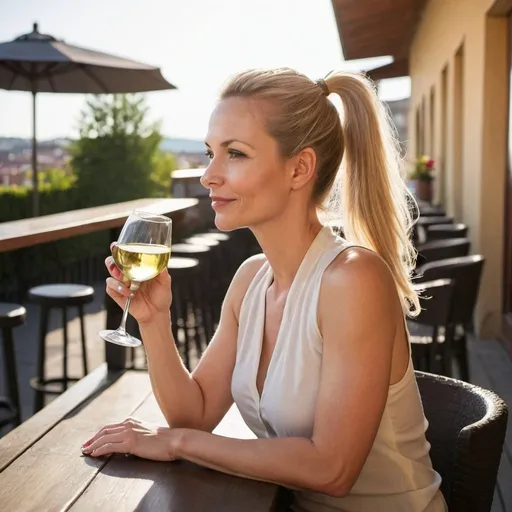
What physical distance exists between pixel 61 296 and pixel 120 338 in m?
2.62

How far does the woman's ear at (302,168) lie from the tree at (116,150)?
10.4 meters

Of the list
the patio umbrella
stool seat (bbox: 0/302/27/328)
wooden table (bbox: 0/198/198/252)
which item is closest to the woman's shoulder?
wooden table (bbox: 0/198/198/252)

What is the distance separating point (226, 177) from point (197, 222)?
448 inches

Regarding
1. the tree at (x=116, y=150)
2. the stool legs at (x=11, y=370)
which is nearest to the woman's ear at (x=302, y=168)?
the stool legs at (x=11, y=370)

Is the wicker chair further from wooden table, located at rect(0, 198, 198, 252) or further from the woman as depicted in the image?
wooden table, located at rect(0, 198, 198, 252)

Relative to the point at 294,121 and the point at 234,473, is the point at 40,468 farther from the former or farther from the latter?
the point at 294,121

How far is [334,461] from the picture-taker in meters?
1.54

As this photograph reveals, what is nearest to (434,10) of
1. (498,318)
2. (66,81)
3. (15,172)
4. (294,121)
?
(66,81)

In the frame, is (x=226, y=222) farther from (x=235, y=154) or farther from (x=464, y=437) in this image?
(x=464, y=437)

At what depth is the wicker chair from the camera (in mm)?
1512

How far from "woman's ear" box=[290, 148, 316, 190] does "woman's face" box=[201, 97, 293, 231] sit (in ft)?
0.13

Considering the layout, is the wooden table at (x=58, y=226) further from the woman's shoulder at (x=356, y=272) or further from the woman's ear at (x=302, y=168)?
the woman's shoulder at (x=356, y=272)

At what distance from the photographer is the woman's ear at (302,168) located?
5.95 feet

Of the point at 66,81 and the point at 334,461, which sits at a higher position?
the point at 66,81
